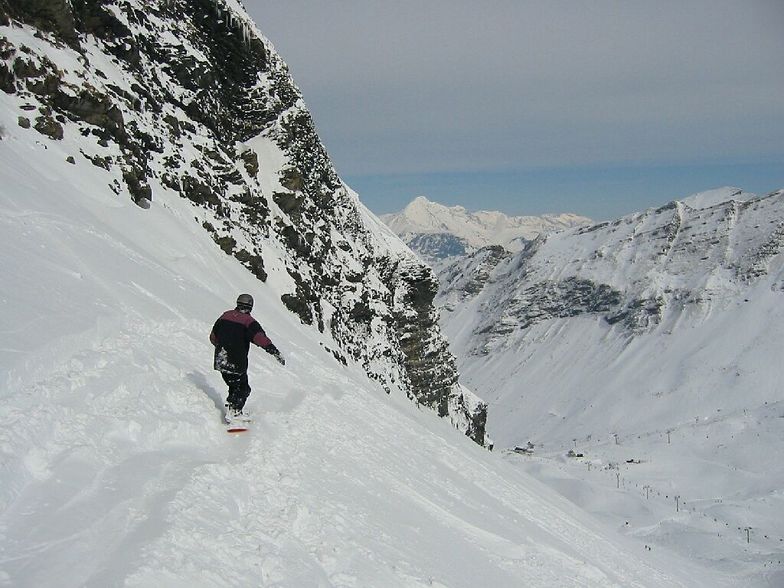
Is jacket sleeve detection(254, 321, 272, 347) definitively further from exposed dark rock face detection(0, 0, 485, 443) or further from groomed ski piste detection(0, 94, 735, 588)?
exposed dark rock face detection(0, 0, 485, 443)

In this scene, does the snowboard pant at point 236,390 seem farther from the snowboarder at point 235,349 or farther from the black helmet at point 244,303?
the black helmet at point 244,303

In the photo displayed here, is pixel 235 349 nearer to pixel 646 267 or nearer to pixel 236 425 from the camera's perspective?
pixel 236 425

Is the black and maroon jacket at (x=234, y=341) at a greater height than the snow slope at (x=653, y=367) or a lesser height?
lesser

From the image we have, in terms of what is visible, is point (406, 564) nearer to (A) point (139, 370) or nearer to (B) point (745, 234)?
(A) point (139, 370)

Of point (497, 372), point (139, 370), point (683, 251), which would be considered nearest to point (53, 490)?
point (139, 370)

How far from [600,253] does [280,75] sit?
132012mm

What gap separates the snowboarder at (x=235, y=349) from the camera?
30.2ft

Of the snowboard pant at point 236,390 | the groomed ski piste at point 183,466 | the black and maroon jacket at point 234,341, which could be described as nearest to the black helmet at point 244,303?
the black and maroon jacket at point 234,341

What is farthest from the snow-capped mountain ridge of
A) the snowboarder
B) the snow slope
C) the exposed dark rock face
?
the snowboarder

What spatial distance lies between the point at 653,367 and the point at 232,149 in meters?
94.6

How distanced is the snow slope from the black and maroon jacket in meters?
21.9

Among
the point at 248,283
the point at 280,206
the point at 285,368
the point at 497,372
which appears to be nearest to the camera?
the point at 285,368

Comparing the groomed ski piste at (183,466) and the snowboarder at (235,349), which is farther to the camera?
the snowboarder at (235,349)

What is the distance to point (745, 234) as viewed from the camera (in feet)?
433
